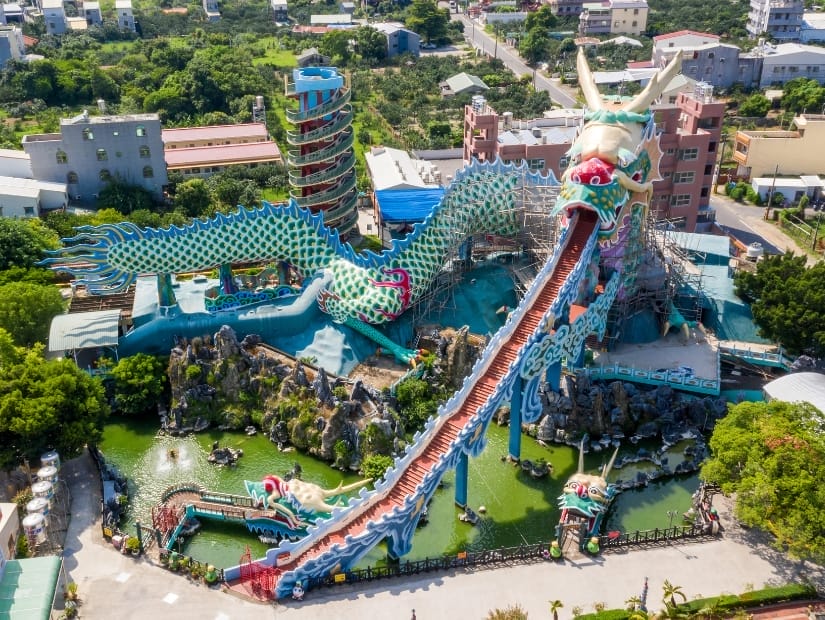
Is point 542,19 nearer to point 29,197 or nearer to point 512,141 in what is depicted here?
point 512,141

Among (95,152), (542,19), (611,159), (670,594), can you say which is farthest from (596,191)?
(542,19)

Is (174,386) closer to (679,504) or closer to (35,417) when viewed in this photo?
(35,417)

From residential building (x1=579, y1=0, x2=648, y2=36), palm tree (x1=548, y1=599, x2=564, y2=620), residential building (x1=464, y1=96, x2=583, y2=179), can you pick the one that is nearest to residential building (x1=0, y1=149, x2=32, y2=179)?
residential building (x1=464, y1=96, x2=583, y2=179)

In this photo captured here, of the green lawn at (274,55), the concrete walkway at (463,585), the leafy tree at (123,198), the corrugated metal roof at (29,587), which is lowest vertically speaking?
the concrete walkway at (463,585)

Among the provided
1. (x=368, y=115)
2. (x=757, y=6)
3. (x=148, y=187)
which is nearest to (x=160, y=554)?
(x=148, y=187)

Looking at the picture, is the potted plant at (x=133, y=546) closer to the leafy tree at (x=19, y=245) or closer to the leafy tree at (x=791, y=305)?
the leafy tree at (x=19, y=245)

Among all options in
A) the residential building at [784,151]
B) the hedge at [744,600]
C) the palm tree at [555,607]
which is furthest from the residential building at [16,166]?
the residential building at [784,151]
